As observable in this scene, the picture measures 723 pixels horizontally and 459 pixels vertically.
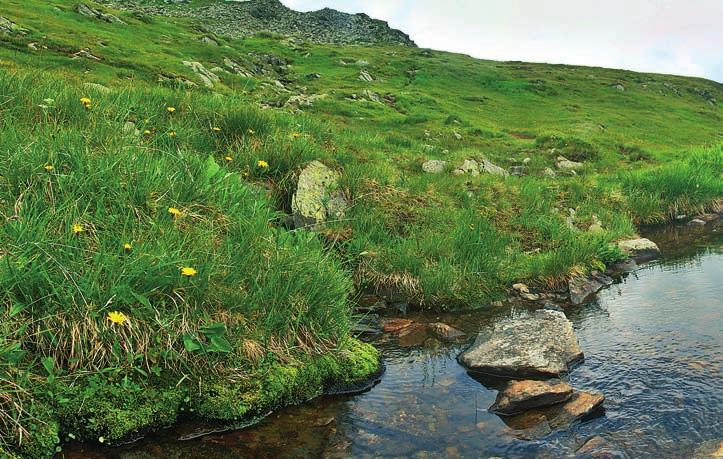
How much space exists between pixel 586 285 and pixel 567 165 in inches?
605

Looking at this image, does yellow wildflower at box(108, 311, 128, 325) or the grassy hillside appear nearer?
yellow wildflower at box(108, 311, 128, 325)

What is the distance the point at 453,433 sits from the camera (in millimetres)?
5941

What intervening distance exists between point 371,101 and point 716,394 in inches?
1378

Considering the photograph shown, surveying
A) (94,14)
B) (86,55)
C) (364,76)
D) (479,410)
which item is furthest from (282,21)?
(479,410)

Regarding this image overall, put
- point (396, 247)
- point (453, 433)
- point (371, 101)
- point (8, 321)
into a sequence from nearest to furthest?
point (8, 321), point (453, 433), point (396, 247), point (371, 101)

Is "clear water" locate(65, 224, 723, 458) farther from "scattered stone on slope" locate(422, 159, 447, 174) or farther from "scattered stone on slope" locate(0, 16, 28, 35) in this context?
"scattered stone on slope" locate(0, 16, 28, 35)

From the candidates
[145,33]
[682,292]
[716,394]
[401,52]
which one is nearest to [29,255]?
[716,394]

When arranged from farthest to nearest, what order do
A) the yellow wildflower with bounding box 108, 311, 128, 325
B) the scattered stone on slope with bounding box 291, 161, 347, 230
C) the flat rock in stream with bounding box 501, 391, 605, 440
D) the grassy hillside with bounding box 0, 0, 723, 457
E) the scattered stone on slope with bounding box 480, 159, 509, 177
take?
1. the scattered stone on slope with bounding box 480, 159, 509, 177
2. the scattered stone on slope with bounding box 291, 161, 347, 230
3. the flat rock in stream with bounding box 501, 391, 605, 440
4. the grassy hillside with bounding box 0, 0, 723, 457
5. the yellow wildflower with bounding box 108, 311, 128, 325

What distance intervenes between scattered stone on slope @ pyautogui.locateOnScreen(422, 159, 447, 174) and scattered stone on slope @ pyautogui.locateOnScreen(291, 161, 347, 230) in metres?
5.69

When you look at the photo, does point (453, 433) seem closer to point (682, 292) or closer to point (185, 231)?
point (185, 231)

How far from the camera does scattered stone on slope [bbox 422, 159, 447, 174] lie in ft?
56.7

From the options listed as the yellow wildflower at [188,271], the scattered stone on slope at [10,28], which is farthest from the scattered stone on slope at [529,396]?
the scattered stone on slope at [10,28]

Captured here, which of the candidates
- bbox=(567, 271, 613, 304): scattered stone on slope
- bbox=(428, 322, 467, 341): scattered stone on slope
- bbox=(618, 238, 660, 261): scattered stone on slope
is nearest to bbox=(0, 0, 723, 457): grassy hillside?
bbox=(567, 271, 613, 304): scattered stone on slope

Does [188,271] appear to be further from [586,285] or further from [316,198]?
[586,285]
